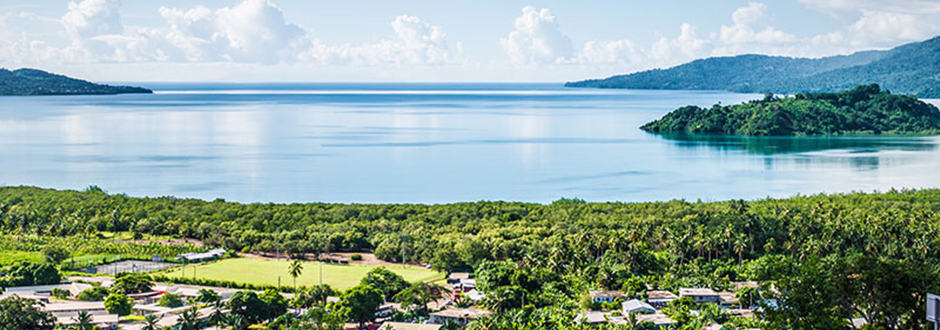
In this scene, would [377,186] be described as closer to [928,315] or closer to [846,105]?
[928,315]

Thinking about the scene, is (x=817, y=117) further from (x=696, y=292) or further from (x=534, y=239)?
(x=696, y=292)

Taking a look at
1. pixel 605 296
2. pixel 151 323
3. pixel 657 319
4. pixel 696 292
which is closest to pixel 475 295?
pixel 605 296

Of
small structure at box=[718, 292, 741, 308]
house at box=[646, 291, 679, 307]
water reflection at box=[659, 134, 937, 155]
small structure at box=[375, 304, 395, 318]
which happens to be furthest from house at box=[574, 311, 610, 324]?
water reflection at box=[659, 134, 937, 155]

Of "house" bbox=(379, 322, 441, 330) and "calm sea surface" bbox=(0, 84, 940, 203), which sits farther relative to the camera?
"calm sea surface" bbox=(0, 84, 940, 203)

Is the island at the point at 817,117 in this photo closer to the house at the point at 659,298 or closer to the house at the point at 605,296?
the house at the point at 659,298

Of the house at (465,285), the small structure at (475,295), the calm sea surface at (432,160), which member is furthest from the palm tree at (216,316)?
the calm sea surface at (432,160)

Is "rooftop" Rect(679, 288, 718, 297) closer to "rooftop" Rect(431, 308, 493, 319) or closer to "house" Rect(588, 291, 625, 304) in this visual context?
"house" Rect(588, 291, 625, 304)
